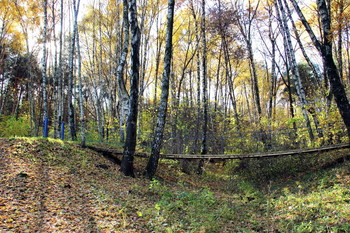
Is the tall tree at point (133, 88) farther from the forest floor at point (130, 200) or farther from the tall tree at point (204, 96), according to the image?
the tall tree at point (204, 96)

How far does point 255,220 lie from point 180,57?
47.5 feet

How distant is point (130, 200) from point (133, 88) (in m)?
3.41

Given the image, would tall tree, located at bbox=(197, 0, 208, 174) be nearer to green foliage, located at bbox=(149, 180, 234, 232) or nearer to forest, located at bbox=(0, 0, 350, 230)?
forest, located at bbox=(0, 0, 350, 230)

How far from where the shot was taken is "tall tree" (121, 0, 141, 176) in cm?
751

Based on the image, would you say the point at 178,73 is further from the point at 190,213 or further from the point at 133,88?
the point at 190,213

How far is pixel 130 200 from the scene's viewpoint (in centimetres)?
555

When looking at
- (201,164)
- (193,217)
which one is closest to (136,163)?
(201,164)

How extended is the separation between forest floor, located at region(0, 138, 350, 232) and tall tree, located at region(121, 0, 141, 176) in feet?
1.90

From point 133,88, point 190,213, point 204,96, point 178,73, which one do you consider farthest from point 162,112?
point 178,73

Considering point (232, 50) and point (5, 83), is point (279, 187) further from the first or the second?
point (5, 83)

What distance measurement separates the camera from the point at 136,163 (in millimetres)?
10062

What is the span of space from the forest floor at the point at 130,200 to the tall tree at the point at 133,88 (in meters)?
0.58

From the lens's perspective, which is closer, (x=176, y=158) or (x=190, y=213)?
(x=190, y=213)

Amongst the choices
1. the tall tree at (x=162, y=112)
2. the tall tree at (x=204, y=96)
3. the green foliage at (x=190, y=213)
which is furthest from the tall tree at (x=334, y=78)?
the tall tree at (x=204, y=96)
